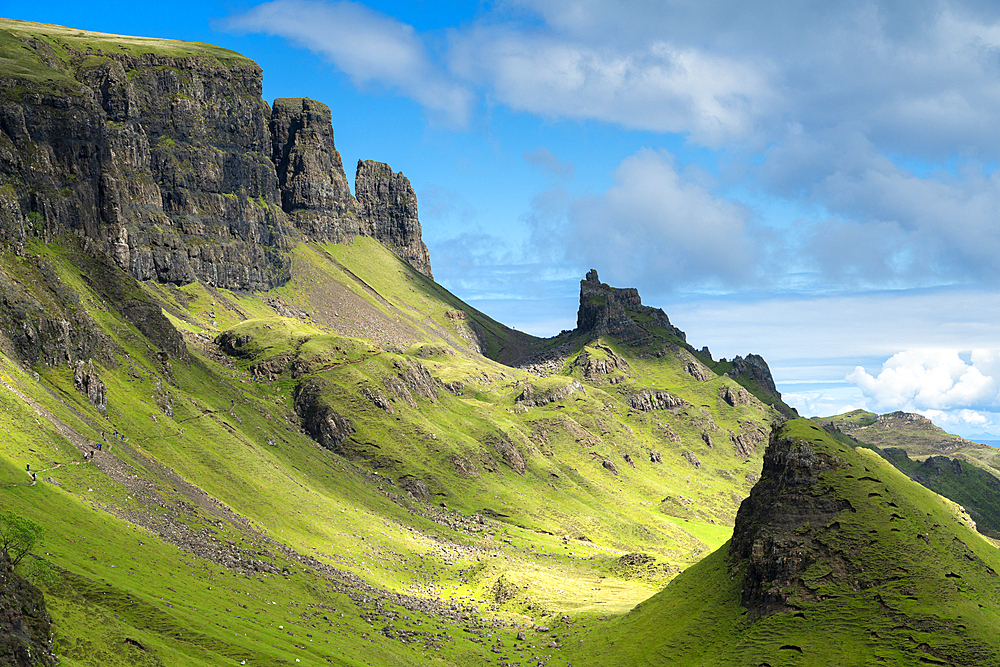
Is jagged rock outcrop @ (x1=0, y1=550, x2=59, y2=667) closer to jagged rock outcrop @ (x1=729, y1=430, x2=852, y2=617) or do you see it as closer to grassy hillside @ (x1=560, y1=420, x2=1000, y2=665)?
grassy hillside @ (x1=560, y1=420, x2=1000, y2=665)

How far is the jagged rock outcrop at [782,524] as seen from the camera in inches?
5482

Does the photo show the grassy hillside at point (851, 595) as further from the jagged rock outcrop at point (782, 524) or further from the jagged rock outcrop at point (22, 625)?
the jagged rock outcrop at point (22, 625)

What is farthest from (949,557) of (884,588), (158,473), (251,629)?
(158,473)

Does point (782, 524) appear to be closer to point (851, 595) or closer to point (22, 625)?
point (851, 595)

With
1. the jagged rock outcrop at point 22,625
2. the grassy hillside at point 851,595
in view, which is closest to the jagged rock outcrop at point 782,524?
the grassy hillside at point 851,595

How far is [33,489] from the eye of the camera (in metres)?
139

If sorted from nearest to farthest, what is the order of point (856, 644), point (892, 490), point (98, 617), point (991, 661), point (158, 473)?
point (98, 617) < point (991, 661) < point (856, 644) < point (892, 490) < point (158, 473)

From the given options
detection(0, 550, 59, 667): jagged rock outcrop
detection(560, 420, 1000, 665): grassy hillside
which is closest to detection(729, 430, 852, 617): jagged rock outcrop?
detection(560, 420, 1000, 665): grassy hillside

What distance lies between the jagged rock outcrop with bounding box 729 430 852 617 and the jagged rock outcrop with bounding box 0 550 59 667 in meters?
111

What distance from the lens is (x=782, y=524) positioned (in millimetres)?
147125

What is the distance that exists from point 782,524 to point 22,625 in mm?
122592

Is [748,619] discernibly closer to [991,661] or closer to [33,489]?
[991,661]

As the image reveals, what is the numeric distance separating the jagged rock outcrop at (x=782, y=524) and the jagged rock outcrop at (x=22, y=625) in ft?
364

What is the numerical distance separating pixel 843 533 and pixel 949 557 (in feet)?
55.1
